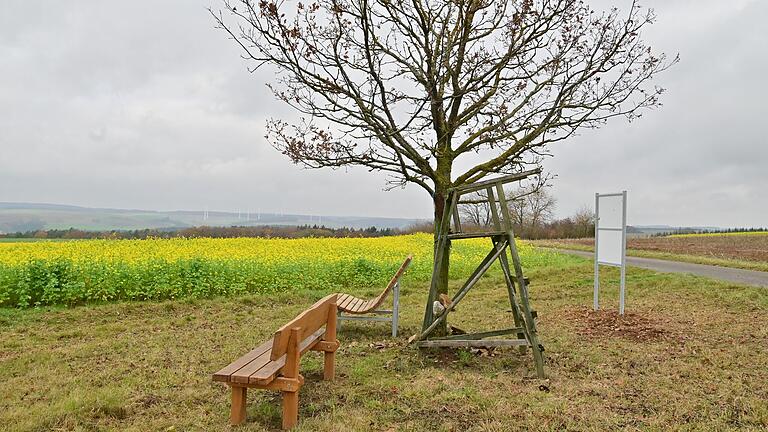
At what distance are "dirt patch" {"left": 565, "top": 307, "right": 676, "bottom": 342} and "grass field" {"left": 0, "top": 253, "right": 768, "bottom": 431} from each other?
0.10 feet

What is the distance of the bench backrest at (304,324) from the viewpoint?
3.58m

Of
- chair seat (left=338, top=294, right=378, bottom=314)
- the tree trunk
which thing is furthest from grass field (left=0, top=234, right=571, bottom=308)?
the tree trunk

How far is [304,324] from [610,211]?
6.74m

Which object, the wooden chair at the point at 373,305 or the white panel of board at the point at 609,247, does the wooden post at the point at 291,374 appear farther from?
the white panel of board at the point at 609,247

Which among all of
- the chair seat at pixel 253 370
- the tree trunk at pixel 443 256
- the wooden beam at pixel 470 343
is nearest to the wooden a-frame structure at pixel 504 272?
the wooden beam at pixel 470 343

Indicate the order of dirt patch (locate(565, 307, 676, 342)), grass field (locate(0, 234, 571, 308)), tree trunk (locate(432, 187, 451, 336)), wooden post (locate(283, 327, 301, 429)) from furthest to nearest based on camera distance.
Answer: grass field (locate(0, 234, 571, 308)) → dirt patch (locate(565, 307, 676, 342)) → tree trunk (locate(432, 187, 451, 336)) → wooden post (locate(283, 327, 301, 429))

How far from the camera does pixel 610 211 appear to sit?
8805 millimetres

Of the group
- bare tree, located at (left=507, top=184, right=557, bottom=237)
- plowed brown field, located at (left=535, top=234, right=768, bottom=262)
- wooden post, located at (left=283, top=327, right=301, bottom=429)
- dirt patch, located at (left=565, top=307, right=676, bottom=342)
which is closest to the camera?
wooden post, located at (left=283, top=327, right=301, bottom=429)

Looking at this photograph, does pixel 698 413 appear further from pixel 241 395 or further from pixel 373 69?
pixel 373 69

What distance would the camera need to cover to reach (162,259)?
11.1 m

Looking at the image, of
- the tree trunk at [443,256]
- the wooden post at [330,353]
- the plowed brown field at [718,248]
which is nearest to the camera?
the wooden post at [330,353]

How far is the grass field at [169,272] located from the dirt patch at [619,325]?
5398 millimetres

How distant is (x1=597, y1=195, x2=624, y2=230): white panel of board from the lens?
335 inches

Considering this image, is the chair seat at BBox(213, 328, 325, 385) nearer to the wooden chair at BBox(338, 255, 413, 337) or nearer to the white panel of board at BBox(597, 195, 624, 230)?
the wooden chair at BBox(338, 255, 413, 337)
